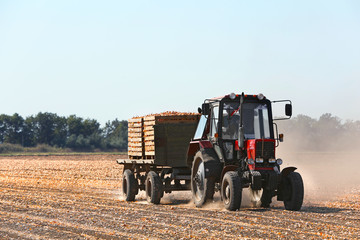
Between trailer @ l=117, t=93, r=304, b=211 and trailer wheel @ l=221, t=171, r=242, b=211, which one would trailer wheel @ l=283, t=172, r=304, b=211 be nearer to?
trailer @ l=117, t=93, r=304, b=211

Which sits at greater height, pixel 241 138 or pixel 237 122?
pixel 237 122

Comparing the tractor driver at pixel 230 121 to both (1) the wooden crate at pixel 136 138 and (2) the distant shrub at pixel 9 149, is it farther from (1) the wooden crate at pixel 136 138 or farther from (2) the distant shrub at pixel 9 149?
(2) the distant shrub at pixel 9 149

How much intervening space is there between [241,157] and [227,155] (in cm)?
40

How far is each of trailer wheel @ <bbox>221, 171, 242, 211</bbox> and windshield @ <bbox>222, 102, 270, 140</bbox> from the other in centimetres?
117

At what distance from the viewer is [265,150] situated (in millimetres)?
15492

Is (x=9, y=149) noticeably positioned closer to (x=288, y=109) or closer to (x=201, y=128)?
(x=201, y=128)

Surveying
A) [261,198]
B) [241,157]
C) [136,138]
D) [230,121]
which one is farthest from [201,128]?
[136,138]

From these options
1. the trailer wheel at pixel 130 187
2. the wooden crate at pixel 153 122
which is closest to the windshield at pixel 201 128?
the wooden crate at pixel 153 122

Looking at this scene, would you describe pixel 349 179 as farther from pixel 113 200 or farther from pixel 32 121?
pixel 32 121

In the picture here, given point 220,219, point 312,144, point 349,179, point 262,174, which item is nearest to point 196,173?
point 262,174

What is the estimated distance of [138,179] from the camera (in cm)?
2109

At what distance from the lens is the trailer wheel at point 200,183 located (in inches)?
645

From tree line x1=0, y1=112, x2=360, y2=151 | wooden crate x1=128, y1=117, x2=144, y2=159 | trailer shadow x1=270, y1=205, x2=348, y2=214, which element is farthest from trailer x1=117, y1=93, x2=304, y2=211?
tree line x1=0, y1=112, x2=360, y2=151

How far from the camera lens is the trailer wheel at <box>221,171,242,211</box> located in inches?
597
